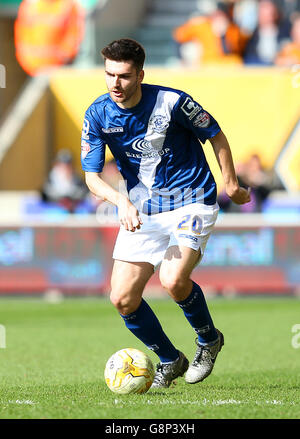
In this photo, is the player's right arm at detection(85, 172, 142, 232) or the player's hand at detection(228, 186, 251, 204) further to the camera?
the player's hand at detection(228, 186, 251, 204)

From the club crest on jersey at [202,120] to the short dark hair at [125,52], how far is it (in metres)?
0.50

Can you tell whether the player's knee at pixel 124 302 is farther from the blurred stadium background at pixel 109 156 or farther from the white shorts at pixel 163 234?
the blurred stadium background at pixel 109 156

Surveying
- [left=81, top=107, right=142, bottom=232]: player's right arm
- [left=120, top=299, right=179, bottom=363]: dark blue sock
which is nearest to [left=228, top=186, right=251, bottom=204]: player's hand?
[left=81, top=107, right=142, bottom=232]: player's right arm

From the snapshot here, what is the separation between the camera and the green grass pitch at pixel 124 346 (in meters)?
5.72

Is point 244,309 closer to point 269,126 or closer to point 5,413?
point 269,126

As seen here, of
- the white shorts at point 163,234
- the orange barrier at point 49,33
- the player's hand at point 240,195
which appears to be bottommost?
the orange barrier at point 49,33

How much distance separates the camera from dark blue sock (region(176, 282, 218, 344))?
681 cm

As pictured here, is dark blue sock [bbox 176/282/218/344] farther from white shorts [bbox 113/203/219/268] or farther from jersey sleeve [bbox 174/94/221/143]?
jersey sleeve [bbox 174/94/221/143]

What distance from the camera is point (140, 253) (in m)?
6.71

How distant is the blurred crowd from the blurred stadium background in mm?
41

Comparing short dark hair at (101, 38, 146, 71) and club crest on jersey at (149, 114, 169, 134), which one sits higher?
short dark hair at (101, 38, 146, 71)

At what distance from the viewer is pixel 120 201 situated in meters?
6.26

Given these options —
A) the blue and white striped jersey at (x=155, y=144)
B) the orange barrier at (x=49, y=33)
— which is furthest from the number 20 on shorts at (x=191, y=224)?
the orange barrier at (x=49, y=33)
